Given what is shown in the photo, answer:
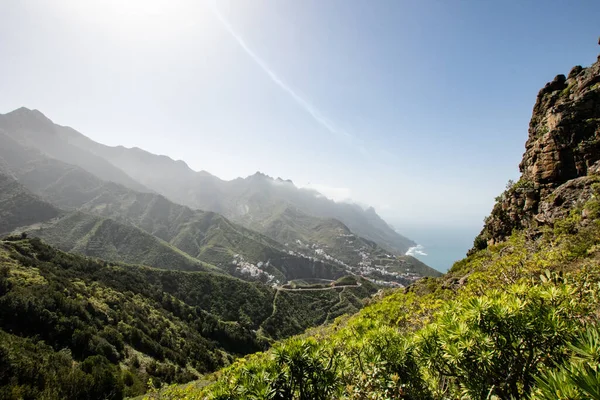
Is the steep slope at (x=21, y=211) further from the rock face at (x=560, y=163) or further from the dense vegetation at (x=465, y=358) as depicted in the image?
the rock face at (x=560, y=163)

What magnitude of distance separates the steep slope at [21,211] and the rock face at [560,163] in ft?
870

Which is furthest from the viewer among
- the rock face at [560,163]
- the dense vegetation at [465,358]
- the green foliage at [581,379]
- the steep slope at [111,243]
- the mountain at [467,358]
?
the steep slope at [111,243]

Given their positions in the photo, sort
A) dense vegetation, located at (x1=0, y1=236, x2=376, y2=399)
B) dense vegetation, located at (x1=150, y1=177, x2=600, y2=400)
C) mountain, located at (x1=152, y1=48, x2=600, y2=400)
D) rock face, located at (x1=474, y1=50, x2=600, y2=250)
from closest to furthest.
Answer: mountain, located at (x1=152, y1=48, x2=600, y2=400) → dense vegetation, located at (x1=150, y1=177, x2=600, y2=400) → rock face, located at (x1=474, y1=50, x2=600, y2=250) → dense vegetation, located at (x1=0, y1=236, x2=376, y2=399)

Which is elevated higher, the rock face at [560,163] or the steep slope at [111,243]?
the rock face at [560,163]

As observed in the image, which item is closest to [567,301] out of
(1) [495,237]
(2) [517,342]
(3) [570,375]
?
(2) [517,342]

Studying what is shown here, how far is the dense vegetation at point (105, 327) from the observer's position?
2752cm

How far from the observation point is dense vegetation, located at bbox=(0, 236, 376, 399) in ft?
90.3

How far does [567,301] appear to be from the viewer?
419 centimetres

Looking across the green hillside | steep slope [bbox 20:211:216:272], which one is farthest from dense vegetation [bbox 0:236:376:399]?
steep slope [bbox 20:211:216:272]

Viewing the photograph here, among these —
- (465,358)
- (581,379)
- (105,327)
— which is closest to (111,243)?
(105,327)

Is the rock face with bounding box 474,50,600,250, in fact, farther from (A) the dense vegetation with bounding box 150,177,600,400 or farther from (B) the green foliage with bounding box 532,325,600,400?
(B) the green foliage with bounding box 532,325,600,400

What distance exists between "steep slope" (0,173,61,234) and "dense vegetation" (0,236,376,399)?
17091 centimetres

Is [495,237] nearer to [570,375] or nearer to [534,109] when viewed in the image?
[534,109]

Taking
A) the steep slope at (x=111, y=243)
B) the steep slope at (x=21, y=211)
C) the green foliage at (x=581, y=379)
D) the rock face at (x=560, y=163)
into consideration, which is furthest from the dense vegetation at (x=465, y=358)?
the steep slope at (x=21, y=211)
